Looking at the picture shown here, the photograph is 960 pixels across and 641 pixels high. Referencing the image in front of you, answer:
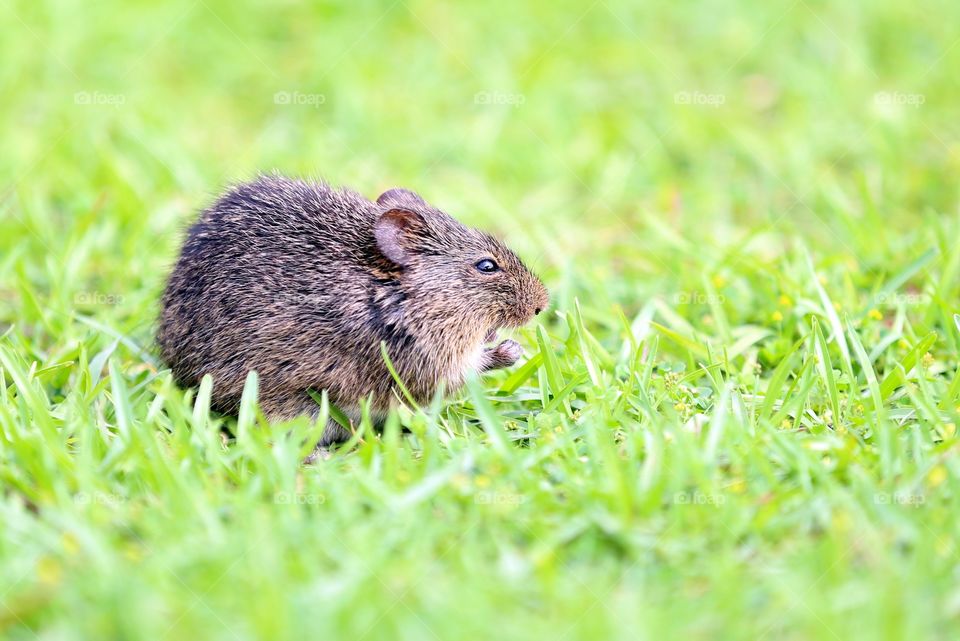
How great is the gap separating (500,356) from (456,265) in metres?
0.52

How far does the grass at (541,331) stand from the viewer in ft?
11.8

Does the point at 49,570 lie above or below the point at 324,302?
below

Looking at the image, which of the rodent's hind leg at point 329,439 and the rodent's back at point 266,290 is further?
the rodent's back at point 266,290

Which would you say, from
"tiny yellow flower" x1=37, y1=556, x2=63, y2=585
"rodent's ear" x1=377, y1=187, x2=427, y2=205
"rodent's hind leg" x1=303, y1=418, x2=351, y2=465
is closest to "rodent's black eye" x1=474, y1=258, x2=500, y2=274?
"rodent's ear" x1=377, y1=187, x2=427, y2=205

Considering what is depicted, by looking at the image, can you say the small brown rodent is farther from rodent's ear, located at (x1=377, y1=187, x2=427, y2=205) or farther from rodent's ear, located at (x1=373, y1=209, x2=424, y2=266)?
rodent's ear, located at (x1=377, y1=187, x2=427, y2=205)

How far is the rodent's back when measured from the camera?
16.5 ft

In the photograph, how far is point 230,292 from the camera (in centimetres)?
506

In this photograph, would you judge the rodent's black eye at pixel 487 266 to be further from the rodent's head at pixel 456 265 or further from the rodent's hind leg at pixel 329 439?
the rodent's hind leg at pixel 329 439

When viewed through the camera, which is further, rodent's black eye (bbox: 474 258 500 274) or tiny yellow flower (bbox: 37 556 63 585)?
rodent's black eye (bbox: 474 258 500 274)

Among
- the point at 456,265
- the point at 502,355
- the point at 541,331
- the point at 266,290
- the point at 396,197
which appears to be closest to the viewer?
the point at 266,290

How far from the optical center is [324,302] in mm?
5059

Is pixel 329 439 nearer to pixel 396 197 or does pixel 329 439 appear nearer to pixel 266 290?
pixel 266 290

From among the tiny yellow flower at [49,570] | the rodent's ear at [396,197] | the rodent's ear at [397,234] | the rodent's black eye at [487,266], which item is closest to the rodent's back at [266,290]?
the rodent's ear at [397,234]

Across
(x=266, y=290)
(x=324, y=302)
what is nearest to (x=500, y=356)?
(x=324, y=302)
